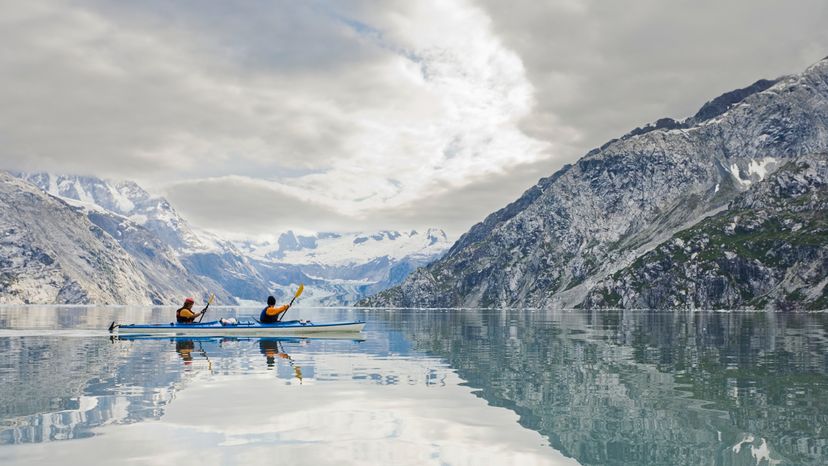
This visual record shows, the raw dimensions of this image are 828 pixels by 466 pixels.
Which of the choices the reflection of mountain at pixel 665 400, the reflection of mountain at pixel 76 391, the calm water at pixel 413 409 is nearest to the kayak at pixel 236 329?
the reflection of mountain at pixel 76 391

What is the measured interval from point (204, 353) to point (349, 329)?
2822cm

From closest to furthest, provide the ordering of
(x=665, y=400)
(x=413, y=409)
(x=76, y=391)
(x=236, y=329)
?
(x=413, y=409)
(x=665, y=400)
(x=76, y=391)
(x=236, y=329)

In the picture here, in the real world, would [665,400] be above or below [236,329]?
above

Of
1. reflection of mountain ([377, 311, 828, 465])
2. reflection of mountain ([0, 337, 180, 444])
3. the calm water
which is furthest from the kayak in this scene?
reflection of mountain ([377, 311, 828, 465])

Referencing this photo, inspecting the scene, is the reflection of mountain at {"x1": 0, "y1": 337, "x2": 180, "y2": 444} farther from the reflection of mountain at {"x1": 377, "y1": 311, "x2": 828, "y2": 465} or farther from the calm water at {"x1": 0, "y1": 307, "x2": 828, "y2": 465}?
the reflection of mountain at {"x1": 377, "y1": 311, "x2": 828, "y2": 465}

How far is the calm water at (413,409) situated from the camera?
22766mm

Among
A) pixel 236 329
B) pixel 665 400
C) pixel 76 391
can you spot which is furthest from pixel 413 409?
pixel 236 329

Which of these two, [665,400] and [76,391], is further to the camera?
[76,391]

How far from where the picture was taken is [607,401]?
110ft

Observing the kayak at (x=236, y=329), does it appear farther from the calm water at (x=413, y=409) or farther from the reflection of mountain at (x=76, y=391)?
the calm water at (x=413, y=409)

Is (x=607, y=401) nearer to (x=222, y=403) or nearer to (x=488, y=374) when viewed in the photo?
(x=488, y=374)

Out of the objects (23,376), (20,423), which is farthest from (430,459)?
(23,376)

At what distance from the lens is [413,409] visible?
1240 inches

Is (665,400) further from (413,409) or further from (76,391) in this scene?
(76,391)
